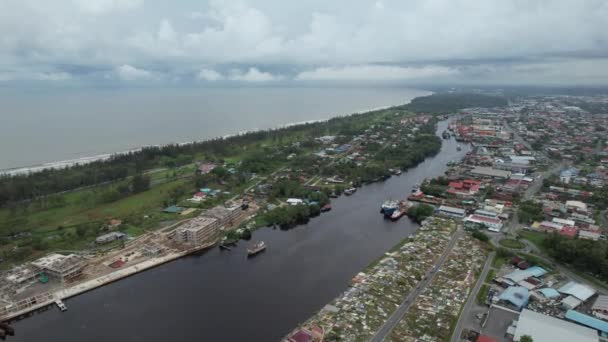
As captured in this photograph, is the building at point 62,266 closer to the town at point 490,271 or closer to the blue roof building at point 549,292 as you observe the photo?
the town at point 490,271

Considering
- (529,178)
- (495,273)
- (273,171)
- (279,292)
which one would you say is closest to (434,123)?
(529,178)

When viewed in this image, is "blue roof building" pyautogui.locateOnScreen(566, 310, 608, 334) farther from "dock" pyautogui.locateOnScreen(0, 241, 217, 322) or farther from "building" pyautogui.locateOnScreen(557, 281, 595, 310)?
"dock" pyautogui.locateOnScreen(0, 241, 217, 322)

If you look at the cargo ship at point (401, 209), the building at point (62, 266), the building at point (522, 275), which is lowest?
the building at point (522, 275)

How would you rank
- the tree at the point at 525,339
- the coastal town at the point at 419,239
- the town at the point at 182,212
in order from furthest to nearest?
1. the town at the point at 182,212
2. the coastal town at the point at 419,239
3. the tree at the point at 525,339

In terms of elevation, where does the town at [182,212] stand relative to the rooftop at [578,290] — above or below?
above

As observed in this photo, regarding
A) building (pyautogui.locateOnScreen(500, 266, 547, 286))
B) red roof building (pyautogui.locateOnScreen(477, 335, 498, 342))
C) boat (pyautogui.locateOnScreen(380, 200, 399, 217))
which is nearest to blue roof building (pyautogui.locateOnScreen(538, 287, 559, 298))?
building (pyautogui.locateOnScreen(500, 266, 547, 286))

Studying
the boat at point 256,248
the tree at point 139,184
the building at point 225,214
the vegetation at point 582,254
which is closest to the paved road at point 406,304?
the vegetation at point 582,254

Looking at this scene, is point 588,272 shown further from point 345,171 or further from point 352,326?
point 345,171
